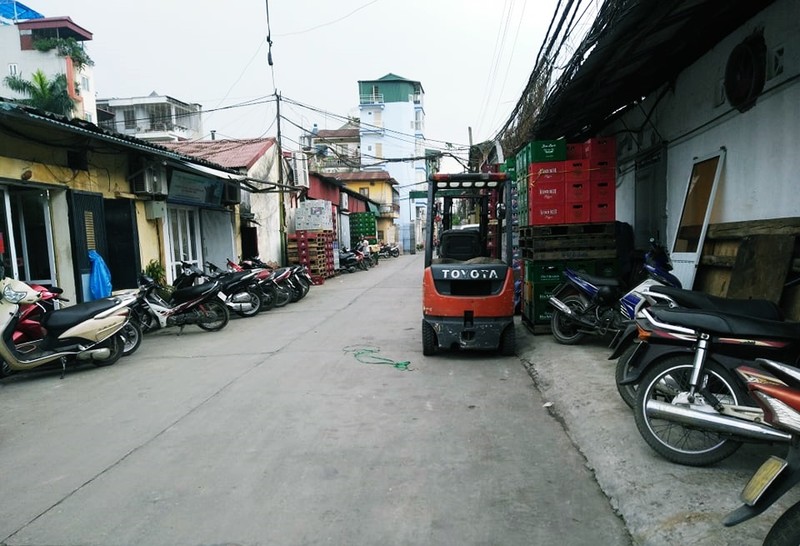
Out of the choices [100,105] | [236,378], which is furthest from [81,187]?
[100,105]

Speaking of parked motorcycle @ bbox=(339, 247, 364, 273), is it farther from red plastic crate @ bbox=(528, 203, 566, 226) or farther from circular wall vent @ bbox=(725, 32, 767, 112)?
circular wall vent @ bbox=(725, 32, 767, 112)

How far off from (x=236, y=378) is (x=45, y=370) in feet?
9.65

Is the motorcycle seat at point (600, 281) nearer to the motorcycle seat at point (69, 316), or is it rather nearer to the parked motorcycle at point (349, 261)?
the motorcycle seat at point (69, 316)

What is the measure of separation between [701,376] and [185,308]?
830 centimetres

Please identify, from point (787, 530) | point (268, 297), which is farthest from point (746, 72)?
point (268, 297)

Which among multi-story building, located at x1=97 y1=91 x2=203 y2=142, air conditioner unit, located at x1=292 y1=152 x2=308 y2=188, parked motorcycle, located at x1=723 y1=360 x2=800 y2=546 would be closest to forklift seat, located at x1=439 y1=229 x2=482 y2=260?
parked motorcycle, located at x1=723 y1=360 x2=800 y2=546

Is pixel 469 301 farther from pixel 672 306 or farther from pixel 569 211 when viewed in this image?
pixel 672 306

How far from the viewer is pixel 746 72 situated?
5492mm

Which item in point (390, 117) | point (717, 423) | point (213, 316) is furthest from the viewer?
point (390, 117)

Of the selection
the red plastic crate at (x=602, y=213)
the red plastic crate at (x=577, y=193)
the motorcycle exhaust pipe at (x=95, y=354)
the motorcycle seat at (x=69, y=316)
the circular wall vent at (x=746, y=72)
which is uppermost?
the circular wall vent at (x=746, y=72)

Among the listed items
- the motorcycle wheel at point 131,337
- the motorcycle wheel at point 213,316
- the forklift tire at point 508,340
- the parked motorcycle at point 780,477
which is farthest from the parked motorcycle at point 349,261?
the parked motorcycle at point 780,477

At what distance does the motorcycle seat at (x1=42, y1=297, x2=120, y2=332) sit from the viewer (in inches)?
256

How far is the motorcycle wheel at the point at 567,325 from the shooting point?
693 cm

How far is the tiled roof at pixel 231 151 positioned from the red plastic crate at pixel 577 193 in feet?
37.7
